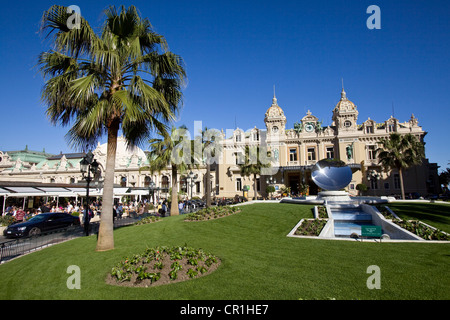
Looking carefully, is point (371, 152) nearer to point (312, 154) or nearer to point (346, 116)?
point (346, 116)

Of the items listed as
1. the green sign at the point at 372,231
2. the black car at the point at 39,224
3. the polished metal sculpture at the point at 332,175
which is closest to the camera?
the green sign at the point at 372,231

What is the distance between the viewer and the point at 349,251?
8852 millimetres

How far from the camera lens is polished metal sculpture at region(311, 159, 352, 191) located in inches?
908

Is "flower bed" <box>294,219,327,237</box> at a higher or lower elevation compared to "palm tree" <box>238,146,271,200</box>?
lower

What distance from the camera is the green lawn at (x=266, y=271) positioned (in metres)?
5.44

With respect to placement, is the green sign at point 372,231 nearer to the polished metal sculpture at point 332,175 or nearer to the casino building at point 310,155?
the polished metal sculpture at point 332,175

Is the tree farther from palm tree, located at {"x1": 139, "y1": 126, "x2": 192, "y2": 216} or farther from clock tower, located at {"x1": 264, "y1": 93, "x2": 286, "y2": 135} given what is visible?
palm tree, located at {"x1": 139, "y1": 126, "x2": 192, "y2": 216}

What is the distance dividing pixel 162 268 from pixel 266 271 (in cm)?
264

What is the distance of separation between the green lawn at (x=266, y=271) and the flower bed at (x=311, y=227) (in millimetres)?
1267

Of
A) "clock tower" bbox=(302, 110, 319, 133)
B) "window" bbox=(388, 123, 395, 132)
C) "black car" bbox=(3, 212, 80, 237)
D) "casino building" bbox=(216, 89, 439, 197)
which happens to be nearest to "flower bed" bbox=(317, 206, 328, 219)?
"black car" bbox=(3, 212, 80, 237)

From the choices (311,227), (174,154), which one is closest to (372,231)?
(311,227)

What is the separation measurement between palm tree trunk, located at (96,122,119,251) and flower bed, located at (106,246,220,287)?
9.98 ft

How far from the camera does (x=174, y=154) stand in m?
21.6

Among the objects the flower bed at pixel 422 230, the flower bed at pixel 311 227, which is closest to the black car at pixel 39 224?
the flower bed at pixel 311 227
